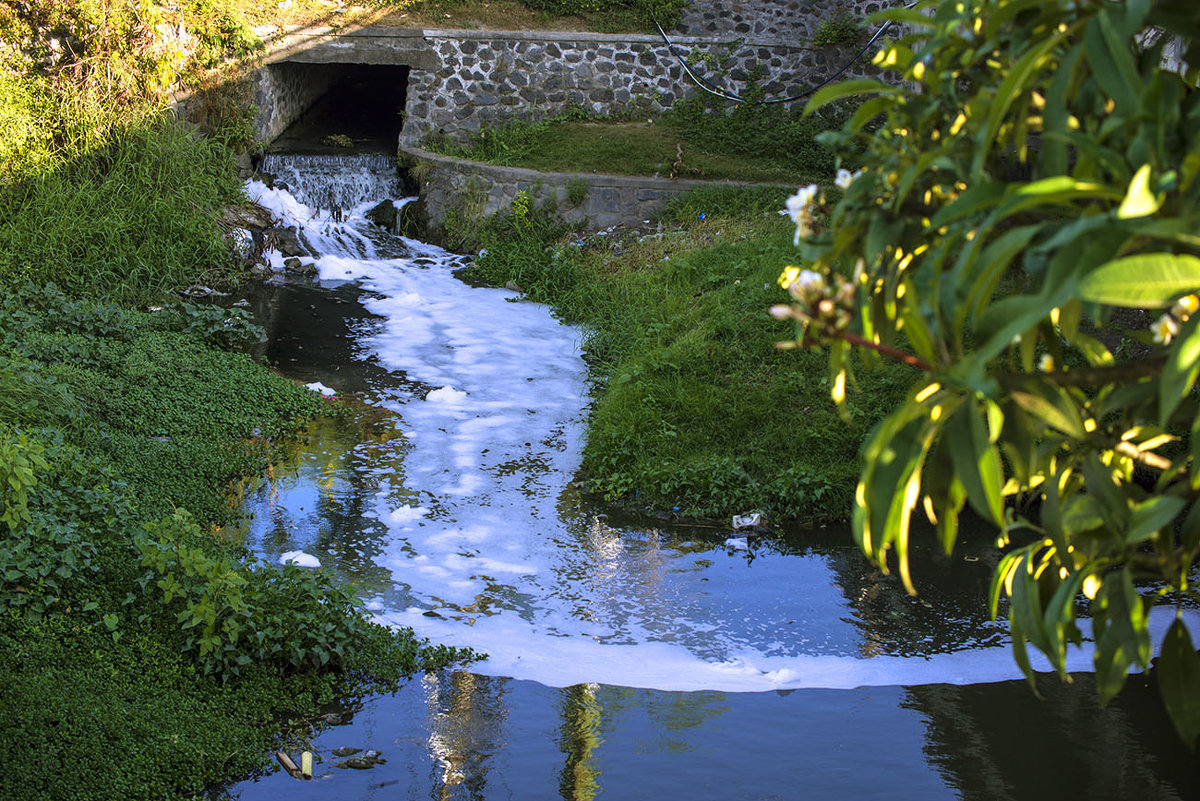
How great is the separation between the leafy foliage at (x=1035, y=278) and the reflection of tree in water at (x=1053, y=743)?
1987mm

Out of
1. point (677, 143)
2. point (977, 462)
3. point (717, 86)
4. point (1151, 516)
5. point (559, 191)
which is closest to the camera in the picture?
point (977, 462)

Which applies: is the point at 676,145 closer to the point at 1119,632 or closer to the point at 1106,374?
the point at 1106,374

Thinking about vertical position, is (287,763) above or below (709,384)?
below

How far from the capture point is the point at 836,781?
361 cm

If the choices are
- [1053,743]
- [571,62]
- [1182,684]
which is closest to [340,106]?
[571,62]

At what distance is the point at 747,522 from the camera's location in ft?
18.7

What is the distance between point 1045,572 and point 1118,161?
0.81m

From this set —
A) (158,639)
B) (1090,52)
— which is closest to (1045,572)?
(1090,52)

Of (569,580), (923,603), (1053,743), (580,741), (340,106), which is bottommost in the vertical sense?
(569,580)

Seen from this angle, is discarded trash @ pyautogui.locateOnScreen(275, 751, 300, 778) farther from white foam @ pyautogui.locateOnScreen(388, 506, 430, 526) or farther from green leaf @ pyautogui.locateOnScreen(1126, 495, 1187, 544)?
green leaf @ pyautogui.locateOnScreen(1126, 495, 1187, 544)

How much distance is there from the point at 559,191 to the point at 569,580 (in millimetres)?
6766

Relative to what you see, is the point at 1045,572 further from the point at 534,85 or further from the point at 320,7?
the point at 320,7

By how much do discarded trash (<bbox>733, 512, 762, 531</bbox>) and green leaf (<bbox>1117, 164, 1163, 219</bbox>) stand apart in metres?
4.44

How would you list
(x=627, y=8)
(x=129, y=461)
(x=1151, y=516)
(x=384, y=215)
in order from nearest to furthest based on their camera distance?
(x=1151, y=516) < (x=129, y=461) < (x=384, y=215) < (x=627, y=8)
